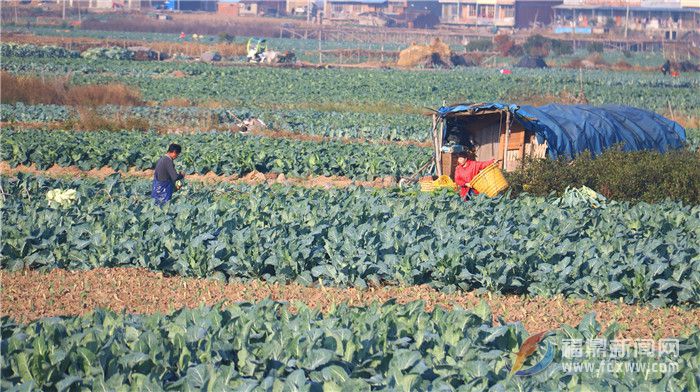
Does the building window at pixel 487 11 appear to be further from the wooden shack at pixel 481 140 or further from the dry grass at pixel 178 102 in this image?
the wooden shack at pixel 481 140

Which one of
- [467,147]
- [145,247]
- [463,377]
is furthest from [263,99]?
[463,377]

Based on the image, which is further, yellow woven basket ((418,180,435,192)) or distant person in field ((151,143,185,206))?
yellow woven basket ((418,180,435,192))

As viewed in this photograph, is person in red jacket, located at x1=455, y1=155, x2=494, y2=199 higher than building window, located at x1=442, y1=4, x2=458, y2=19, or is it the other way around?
building window, located at x1=442, y1=4, x2=458, y2=19

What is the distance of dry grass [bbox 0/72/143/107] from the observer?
3447 centimetres

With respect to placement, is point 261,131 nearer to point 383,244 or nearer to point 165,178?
point 165,178

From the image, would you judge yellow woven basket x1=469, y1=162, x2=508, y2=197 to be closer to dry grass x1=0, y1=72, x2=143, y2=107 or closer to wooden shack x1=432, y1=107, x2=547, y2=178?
wooden shack x1=432, y1=107, x2=547, y2=178

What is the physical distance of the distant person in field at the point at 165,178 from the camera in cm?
1491

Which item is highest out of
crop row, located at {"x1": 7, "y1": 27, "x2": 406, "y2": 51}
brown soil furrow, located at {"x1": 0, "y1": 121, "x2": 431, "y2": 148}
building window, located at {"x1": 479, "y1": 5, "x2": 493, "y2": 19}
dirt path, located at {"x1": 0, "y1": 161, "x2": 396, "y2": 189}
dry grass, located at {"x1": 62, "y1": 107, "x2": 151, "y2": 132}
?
building window, located at {"x1": 479, "y1": 5, "x2": 493, "y2": 19}

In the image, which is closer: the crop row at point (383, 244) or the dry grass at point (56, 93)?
the crop row at point (383, 244)

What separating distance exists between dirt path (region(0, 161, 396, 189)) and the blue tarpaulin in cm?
269

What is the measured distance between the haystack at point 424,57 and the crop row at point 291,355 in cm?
5885

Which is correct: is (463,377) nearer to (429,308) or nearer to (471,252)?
(429,308)

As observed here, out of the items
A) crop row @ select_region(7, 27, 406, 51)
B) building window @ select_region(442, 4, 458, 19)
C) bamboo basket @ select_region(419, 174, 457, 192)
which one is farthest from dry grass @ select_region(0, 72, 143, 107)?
building window @ select_region(442, 4, 458, 19)

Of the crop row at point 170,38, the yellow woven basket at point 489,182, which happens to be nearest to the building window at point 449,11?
the crop row at point 170,38
